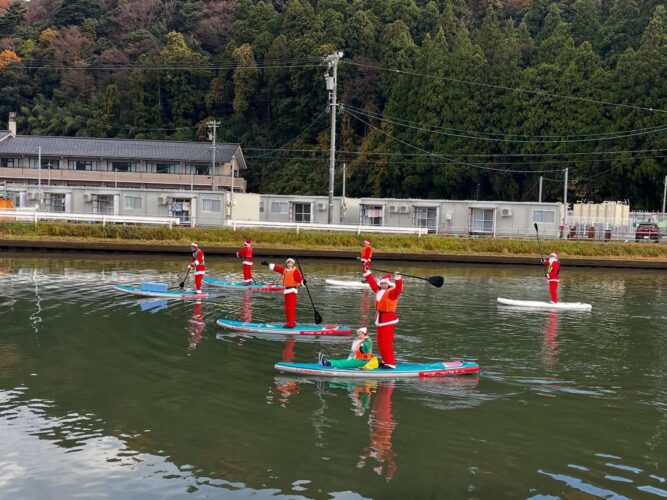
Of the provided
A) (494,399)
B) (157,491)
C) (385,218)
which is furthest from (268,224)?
(157,491)

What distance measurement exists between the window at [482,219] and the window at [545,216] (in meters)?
3.48

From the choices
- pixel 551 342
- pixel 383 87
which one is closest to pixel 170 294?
pixel 551 342

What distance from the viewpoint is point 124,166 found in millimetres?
86750

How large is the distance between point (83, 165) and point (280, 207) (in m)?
35.8

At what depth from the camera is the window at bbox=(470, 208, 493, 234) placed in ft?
193

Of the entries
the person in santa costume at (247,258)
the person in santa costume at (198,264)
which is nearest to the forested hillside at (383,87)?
the person in santa costume at (247,258)

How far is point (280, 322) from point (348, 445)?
35.2 feet

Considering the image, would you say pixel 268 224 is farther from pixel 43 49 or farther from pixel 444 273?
pixel 43 49

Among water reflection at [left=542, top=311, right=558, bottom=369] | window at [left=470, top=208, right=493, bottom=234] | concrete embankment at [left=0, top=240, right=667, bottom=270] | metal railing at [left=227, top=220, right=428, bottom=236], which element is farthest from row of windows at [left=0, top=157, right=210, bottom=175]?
water reflection at [left=542, top=311, right=558, bottom=369]

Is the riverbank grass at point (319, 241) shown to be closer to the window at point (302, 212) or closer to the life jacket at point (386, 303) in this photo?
the window at point (302, 212)

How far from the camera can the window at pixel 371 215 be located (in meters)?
61.1

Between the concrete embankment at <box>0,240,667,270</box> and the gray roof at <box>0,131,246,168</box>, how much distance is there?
40.6 metres

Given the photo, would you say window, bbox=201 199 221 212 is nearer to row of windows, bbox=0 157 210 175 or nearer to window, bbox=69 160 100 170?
row of windows, bbox=0 157 210 175

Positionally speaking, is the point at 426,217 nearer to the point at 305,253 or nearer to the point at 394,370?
the point at 305,253
